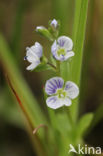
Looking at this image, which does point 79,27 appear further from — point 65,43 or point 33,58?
point 33,58

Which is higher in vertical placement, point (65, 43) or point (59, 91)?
point (65, 43)

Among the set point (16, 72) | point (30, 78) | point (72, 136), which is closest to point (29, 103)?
point (16, 72)

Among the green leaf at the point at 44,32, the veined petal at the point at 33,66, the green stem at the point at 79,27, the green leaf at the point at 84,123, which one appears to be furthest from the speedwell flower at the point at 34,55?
the green leaf at the point at 84,123

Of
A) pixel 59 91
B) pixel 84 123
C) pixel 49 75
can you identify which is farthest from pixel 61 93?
pixel 49 75

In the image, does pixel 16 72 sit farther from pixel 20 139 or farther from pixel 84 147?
pixel 84 147

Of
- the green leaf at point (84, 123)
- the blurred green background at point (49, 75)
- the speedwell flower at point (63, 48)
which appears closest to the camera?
the speedwell flower at point (63, 48)

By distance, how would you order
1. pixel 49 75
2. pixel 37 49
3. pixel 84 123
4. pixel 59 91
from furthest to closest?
pixel 49 75, pixel 84 123, pixel 59 91, pixel 37 49

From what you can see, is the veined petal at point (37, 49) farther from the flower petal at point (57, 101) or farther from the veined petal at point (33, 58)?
the flower petal at point (57, 101)
